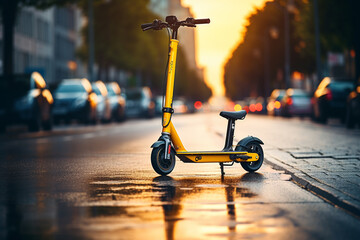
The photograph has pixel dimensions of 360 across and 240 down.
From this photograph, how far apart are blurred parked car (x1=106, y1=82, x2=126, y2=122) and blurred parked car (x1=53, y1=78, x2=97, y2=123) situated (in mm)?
4877

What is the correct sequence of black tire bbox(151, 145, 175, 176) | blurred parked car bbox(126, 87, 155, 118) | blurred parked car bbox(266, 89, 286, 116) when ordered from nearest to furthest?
black tire bbox(151, 145, 175, 176)
blurred parked car bbox(126, 87, 155, 118)
blurred parked car bbox(266, 89, 286, 116)

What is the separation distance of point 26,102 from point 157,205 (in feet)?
58.6

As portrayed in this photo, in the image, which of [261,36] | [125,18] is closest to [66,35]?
[125,18]

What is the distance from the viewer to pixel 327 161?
12859mm

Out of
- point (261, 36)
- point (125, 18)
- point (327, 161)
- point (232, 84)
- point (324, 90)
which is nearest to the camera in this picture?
point (327, 161)

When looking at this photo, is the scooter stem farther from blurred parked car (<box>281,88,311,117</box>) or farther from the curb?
blurred parked car (<box>281,88,311,117</box>)

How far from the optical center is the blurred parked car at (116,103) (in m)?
39.2

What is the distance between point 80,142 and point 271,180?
34.0 feet

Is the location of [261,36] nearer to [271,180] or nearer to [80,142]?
[80,142]

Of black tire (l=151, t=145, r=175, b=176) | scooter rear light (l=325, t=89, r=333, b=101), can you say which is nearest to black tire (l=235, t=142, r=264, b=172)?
black tire (l=151, t=145, r=175, b=176)

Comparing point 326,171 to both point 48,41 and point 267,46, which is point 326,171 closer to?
point 48,41

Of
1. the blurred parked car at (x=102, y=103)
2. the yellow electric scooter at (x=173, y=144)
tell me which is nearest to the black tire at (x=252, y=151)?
the yellow electric scooter at (x=173, y=144)

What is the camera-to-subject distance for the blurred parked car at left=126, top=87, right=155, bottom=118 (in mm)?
48375

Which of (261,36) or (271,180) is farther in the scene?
(261,36)
